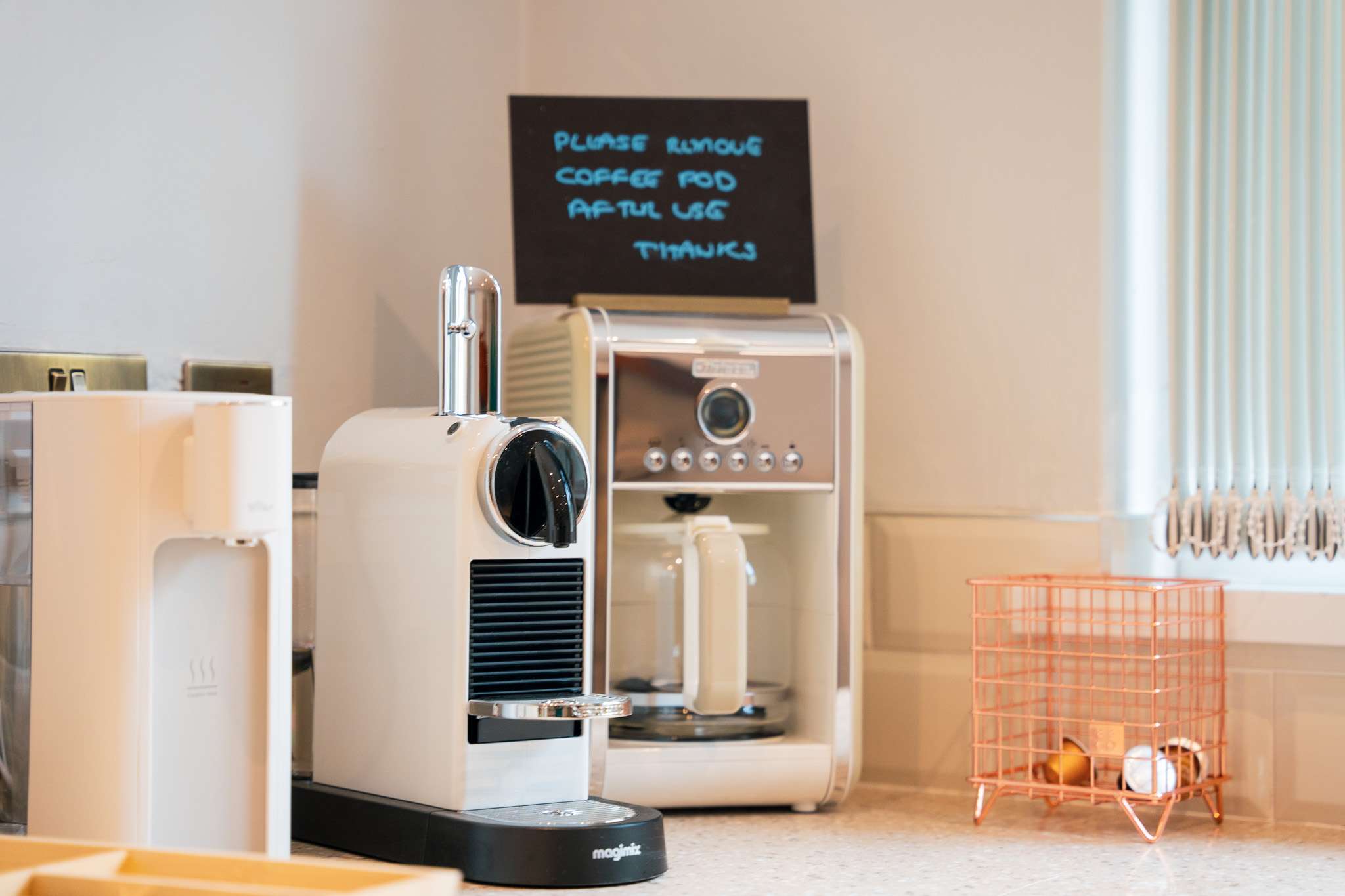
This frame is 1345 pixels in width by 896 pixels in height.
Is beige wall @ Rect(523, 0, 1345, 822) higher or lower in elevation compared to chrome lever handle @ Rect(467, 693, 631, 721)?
higher

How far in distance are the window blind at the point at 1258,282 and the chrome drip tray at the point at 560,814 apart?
637mm

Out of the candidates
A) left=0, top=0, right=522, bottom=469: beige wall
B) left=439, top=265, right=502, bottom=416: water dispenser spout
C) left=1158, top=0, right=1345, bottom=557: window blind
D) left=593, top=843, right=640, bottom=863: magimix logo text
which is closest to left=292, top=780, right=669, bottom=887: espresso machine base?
left=593, top=843, right=640, bottom=863: magimix logo text

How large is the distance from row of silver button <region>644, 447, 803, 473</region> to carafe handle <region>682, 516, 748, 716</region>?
58mm

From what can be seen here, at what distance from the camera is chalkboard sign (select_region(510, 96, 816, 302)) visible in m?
1.40

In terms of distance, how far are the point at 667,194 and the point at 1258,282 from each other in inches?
21.5

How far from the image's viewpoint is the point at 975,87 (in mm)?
1509

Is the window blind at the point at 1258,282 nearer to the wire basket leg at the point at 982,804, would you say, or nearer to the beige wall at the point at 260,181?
the wire basket leg at the point at 982,804

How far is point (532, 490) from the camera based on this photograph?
104 centimetres

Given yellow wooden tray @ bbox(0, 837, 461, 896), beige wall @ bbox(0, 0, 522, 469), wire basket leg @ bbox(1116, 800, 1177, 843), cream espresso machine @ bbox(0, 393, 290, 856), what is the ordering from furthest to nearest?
1. wire basket leg @ bbox(1116, 800, 1177, 843)
2. beige wall @ bbox(0, 0, 522, 469)
3. cream espresso machine @ bbox(0, 393, 290, 856)
4. yellow wooden tray @ bbox(0, 837, 461, 896)

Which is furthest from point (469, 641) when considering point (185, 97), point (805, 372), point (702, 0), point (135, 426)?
point (702, 0)

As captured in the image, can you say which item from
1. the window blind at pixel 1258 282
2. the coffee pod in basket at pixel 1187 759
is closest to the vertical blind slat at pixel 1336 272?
the window blind at pixel 1258 282

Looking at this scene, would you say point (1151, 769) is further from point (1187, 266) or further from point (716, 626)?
point (1187, 266)

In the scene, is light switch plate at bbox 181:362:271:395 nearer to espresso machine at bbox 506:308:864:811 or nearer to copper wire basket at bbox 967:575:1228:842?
espresso machine at bbox 506:308:864:811

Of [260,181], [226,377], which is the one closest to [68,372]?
[226,377]
